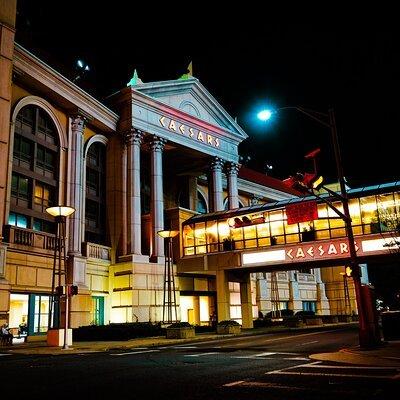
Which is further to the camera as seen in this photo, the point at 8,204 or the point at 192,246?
the point at 192,246

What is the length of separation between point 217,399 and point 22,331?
2622cm

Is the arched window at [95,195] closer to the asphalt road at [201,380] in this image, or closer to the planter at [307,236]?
the planter at [307,236]

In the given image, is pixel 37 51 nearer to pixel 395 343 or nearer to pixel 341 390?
pixel 395 343

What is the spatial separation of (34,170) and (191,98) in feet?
65.4

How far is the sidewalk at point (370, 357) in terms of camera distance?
1400 cm

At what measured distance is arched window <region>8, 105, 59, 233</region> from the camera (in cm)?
3331

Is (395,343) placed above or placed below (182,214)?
below

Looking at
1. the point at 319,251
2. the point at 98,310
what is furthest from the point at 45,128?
the point at 319,251

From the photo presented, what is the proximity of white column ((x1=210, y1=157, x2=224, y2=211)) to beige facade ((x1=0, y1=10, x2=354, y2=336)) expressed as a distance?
4.3 inches

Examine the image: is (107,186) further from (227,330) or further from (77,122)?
(227,330)

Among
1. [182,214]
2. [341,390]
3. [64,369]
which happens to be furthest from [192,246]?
[341,390]

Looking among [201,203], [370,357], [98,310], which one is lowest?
[370,357]

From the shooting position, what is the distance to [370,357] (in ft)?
50.3

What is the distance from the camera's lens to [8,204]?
31.2 m
